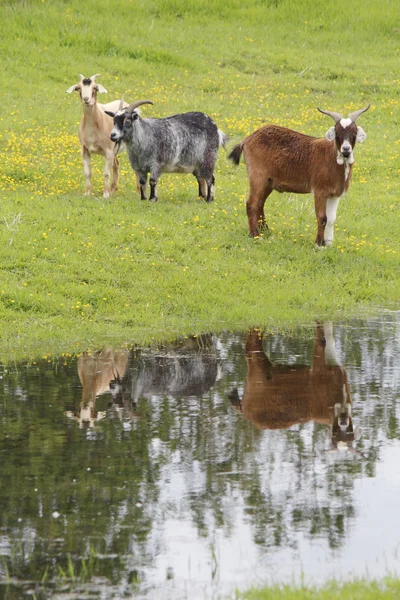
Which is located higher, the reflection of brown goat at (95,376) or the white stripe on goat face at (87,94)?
the white stripe on goat face at (87,94)

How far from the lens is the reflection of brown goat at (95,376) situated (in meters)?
8.32

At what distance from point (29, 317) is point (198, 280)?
91.4 inches

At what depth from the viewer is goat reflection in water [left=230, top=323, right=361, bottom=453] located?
8.13m

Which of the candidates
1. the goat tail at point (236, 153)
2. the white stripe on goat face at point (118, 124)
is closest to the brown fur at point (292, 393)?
the goat tail at point (236, 153)

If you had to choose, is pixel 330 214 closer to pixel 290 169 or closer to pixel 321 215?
pixel 321 215

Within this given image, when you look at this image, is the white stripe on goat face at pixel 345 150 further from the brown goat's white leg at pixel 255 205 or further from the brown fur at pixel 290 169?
the brown goat's white leg at pixel 255 205

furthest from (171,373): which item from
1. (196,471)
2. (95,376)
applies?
(196,471)

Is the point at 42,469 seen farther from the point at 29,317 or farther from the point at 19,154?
the point at 19,154

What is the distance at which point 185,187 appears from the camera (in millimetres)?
17609

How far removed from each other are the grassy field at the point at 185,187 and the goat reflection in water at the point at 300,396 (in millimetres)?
1778

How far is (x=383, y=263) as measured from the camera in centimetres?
1425

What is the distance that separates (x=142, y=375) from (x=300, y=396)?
156cm

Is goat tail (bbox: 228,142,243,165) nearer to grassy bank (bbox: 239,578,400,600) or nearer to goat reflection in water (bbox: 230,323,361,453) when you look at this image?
goat reflection in water (bbox: 230,323,361,453)

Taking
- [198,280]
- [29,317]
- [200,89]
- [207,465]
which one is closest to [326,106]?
[200,89]
